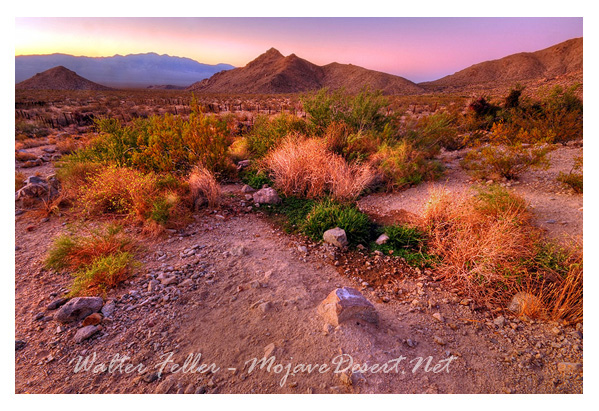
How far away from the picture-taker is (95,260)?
2936 mm

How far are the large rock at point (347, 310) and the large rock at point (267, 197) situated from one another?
2.75 meters

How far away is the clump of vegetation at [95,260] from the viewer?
2.72 metres

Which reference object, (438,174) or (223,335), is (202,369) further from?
(438,174)

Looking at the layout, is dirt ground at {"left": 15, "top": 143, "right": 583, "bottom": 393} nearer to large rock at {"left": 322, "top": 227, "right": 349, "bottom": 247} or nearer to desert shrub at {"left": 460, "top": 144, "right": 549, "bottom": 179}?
large rock at {"left": 322, "top": 227, "right": 349, "bottom": 247}

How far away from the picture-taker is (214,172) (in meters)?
5.66

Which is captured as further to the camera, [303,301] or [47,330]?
[303,301]

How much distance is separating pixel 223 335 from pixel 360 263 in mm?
1840

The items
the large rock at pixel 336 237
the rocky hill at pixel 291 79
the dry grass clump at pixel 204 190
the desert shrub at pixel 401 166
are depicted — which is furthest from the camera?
the rocky hill at pixel 291 79

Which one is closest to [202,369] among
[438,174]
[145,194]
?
[145,194]

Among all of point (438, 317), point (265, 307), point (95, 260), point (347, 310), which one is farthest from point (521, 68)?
point (95, 260)

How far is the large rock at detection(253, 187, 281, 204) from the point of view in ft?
16.0

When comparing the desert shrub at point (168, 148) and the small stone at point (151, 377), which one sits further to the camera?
the desert shrub at point (168, 148)

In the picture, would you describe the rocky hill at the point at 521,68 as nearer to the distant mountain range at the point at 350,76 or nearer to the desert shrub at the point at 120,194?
the distant mountain range at the point at 350,76

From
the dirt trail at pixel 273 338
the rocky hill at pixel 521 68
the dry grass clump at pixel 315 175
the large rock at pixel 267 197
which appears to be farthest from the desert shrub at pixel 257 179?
the rocky hill at pixel 521 68
